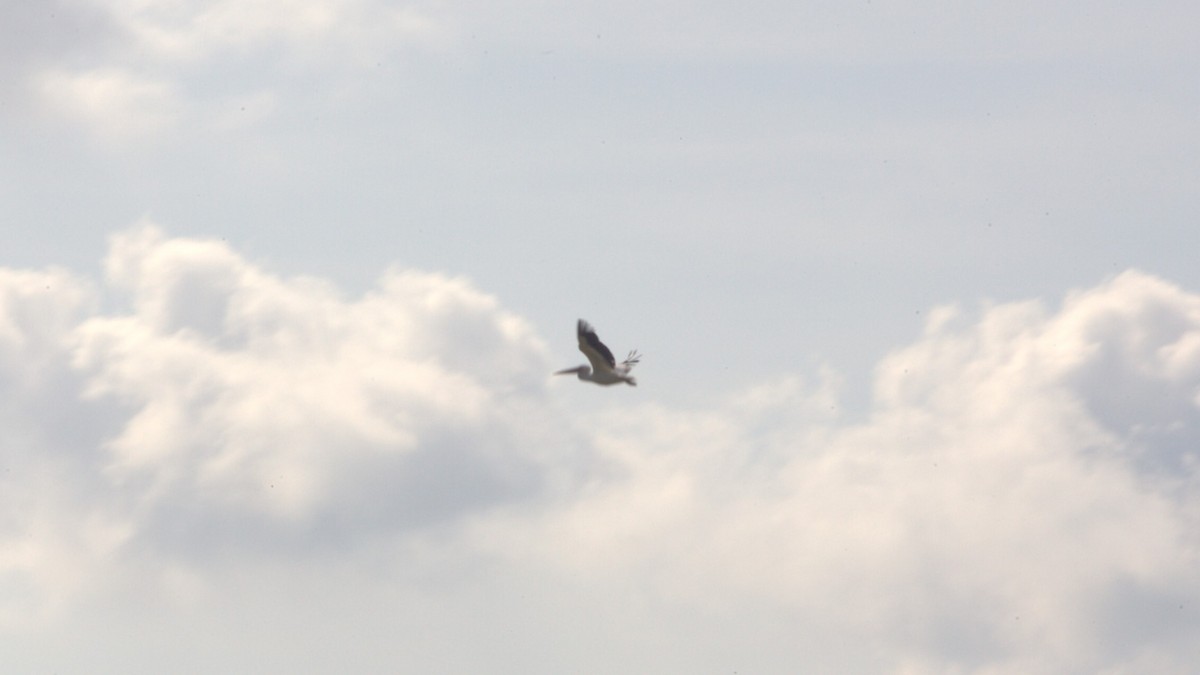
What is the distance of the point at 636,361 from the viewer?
317 feet

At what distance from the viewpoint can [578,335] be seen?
95.8 metres

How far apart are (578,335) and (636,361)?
14.9 ft
